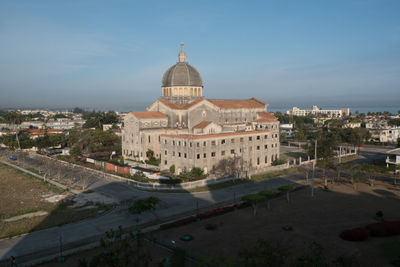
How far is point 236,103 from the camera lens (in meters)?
74.0

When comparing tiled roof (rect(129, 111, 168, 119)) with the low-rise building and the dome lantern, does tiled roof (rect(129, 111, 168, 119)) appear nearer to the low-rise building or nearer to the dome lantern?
the dome lantern

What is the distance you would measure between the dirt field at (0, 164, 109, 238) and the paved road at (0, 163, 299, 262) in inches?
84.6

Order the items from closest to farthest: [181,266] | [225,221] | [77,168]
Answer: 1. [181,266]
2. [225,221]
3. [77,168]

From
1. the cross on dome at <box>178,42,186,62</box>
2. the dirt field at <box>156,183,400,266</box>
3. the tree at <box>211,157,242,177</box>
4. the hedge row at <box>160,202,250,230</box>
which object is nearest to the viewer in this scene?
the dirt field at <box>156,183,400,266</box>

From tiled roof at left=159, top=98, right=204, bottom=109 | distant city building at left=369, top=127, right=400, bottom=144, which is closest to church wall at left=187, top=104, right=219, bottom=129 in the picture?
tiled roof at left=159, top=98, right=204, bottom=109

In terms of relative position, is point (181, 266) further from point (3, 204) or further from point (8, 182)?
point (8, 182)

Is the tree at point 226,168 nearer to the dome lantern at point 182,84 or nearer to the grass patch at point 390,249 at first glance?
the dome lantern at point 182,84

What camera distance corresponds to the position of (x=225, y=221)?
32.4 meters

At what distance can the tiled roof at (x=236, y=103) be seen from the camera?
2783 inches

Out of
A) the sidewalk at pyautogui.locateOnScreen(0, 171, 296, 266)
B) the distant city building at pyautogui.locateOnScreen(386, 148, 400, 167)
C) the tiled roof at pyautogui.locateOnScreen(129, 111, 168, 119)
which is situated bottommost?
the sidewalk at pyautogui.locateOnScreen(0, 171, 296, 266)

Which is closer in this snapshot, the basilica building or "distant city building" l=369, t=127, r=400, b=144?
the basilica building

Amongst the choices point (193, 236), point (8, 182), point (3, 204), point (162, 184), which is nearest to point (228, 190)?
point (162, 184)

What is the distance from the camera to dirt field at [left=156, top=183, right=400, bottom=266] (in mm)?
25206

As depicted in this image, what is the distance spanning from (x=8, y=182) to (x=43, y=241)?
1181 inches
